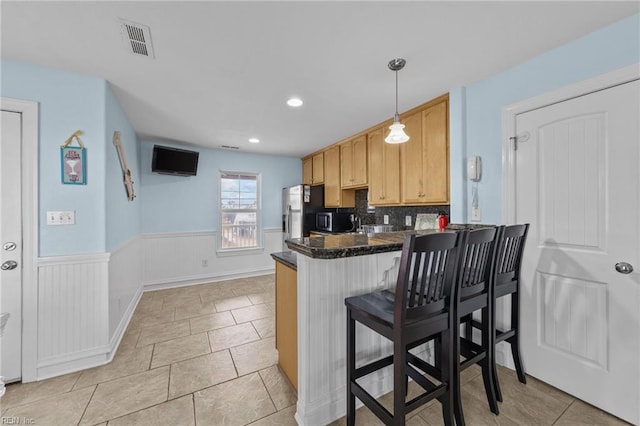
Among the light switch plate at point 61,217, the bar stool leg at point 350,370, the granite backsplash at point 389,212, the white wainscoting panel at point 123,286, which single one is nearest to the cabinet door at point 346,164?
the granite backsplash at point 389,212

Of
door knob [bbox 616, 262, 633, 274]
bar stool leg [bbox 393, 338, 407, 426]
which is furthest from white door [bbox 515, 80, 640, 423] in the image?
bar stool leg [bbox 393, 338, 407, 426]

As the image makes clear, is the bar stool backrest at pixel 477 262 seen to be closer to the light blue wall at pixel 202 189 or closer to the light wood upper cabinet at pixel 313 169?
the light wood upper cabinet at pixel 313 169

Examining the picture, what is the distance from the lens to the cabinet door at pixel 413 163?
2.87 meters

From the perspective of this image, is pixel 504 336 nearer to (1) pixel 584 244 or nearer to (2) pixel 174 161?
(1) pixel 584 244

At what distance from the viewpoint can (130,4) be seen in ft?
4.60

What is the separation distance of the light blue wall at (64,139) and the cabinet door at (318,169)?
3.22 metres

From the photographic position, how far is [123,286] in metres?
2.84

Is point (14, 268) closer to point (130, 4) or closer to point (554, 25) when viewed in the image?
point (130, 4)

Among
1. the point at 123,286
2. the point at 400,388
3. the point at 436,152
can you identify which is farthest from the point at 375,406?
the point at 123,286

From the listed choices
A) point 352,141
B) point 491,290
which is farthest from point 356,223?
point 491,290

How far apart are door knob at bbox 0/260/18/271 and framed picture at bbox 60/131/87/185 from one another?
67 cm

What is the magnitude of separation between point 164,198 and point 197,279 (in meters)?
1.50

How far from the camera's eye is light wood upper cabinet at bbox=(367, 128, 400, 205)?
3.21 metres

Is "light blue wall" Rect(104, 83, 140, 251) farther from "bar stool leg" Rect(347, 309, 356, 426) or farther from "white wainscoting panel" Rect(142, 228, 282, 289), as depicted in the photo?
"bar stool leg" Rect(347, 309, 356, 426)
